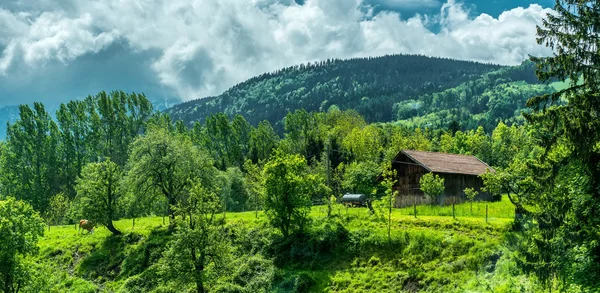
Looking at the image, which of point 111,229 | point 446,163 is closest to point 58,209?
point 111,229

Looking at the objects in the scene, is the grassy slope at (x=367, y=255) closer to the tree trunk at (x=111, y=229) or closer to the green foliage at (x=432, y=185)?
the tree trunk at (x=111, y=229)

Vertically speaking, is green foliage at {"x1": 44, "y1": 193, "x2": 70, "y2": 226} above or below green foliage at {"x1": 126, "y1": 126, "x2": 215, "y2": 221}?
below

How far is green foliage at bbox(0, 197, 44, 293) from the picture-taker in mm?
28756

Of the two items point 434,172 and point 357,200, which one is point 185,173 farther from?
point 434,172

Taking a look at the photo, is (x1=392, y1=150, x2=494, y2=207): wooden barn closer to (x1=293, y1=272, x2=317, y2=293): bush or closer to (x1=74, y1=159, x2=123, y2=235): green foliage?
(x1=293, y1=272, x2=317, y2=293): bush

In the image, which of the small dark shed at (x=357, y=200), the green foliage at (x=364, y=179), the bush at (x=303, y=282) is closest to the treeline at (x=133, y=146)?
the green foliage at (x=364, y=179)

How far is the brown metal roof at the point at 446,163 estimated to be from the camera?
51656 mm

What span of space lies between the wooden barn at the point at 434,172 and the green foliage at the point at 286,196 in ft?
51.0

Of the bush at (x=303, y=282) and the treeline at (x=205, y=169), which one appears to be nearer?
the treeline at (x=205, y=169)

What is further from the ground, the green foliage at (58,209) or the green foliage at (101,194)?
the green foliage at (101,194)

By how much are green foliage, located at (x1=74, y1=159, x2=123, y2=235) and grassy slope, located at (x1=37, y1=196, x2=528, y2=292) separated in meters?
2.81

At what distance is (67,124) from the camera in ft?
303

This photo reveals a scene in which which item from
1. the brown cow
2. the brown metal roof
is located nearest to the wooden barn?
the brown metal roof

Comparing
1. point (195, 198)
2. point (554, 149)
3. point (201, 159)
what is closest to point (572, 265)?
point (554, 149)
